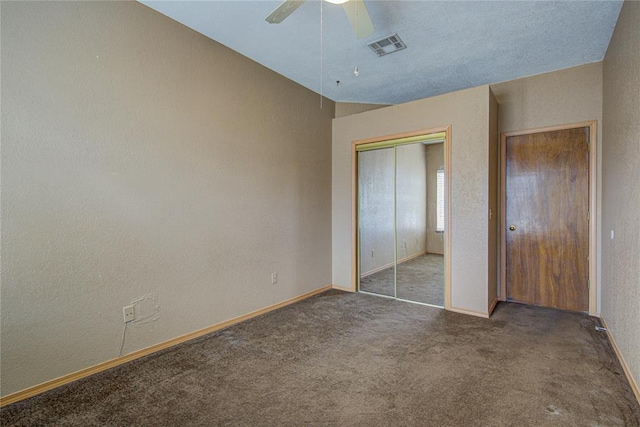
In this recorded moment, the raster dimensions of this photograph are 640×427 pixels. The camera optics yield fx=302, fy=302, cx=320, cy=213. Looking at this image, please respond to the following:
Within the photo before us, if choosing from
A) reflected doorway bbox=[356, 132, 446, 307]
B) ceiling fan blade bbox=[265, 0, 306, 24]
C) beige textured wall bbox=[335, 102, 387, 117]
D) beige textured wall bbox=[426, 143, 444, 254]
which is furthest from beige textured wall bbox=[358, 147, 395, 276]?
ceiling fan blade bbox=[265, 0, 306, 24]

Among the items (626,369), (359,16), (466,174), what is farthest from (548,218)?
(359,16)

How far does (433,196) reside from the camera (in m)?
3.83

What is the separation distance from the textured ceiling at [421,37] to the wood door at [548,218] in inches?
35.8

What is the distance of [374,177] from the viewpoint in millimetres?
4266

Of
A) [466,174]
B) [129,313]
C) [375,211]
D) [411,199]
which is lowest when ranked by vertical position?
[129,313]

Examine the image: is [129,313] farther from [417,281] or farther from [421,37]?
[421,37]

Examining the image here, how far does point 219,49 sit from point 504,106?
135 inches

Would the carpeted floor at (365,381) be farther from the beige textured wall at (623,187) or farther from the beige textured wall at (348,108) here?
the beige textured wall at (348,108)

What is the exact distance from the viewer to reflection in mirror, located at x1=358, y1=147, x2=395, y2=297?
4133 millimetres

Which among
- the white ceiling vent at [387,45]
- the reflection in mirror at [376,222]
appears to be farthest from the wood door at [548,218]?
the white ceiling vent at [387,45]

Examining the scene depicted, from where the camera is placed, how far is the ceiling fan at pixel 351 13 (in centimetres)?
193

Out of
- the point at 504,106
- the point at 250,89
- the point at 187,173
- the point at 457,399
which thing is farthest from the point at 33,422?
the point at 504,106

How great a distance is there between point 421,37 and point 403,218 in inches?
83.8

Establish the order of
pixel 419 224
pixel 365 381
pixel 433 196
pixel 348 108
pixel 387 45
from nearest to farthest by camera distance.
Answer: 1. pixel 365 381
2. pixel 387 45
3. pixel 433 196
4. pixel 419 224
5. pixel 348 108
